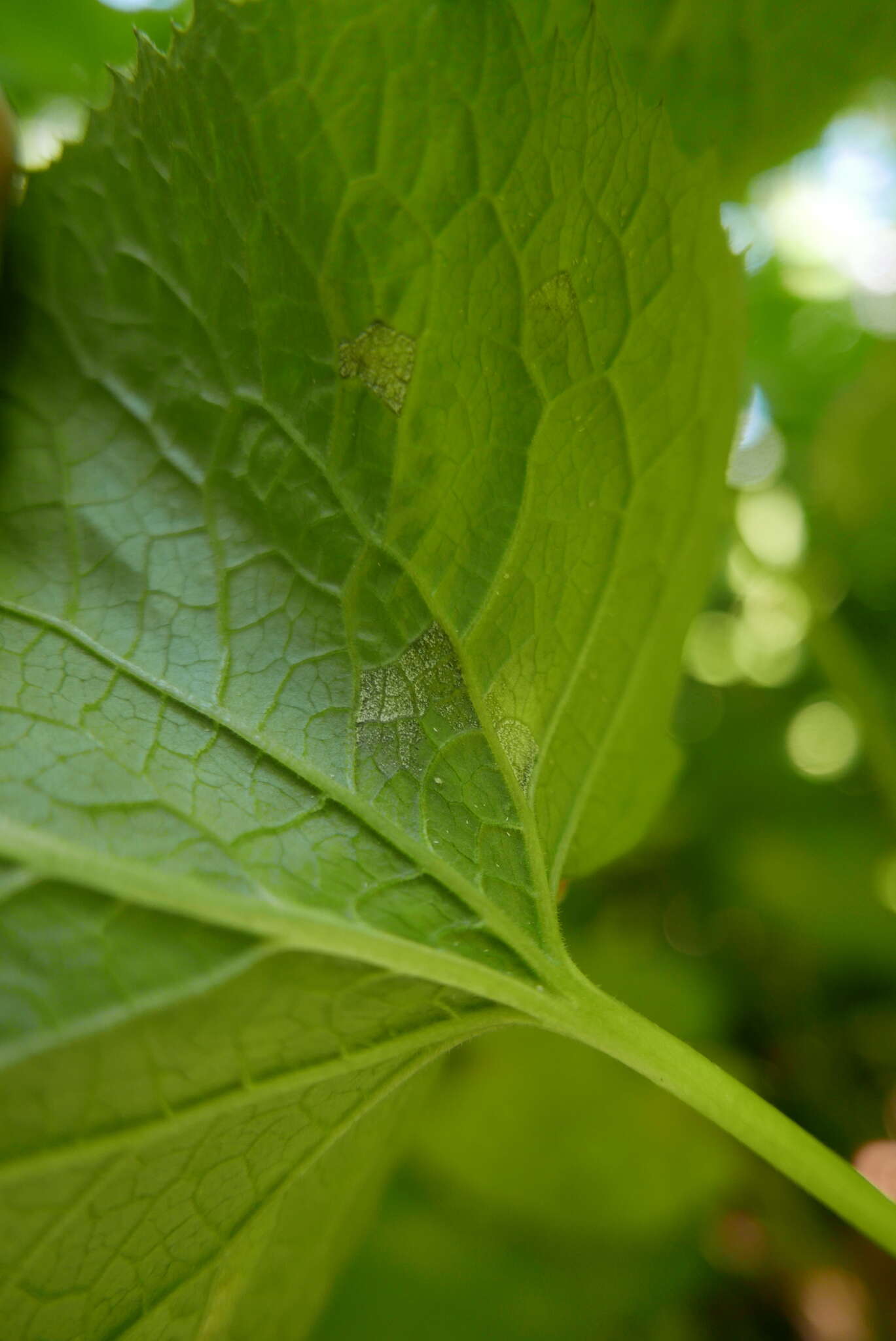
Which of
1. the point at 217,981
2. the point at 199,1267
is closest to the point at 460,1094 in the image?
the point at 199,1267

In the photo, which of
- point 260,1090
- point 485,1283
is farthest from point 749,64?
point 485,1283

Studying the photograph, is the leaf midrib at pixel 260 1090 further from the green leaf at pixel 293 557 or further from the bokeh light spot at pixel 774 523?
the bokeh light spot at pixel 774 523

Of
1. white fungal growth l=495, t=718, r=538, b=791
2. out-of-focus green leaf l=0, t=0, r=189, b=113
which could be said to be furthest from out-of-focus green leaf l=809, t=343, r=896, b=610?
out-of-focus green leaf l=0, t=0, r=189, b=113

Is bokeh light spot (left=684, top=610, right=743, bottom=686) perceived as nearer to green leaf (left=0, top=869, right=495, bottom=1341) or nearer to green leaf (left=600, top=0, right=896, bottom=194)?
green leaf (left=600, top=0, right=896, bottom=194)

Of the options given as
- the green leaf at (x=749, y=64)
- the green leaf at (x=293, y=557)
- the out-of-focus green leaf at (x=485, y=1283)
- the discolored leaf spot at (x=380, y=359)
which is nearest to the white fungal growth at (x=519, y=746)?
the green leaf at (x=293, y=557)

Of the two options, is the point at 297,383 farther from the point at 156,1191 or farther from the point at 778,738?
the point at 778,738

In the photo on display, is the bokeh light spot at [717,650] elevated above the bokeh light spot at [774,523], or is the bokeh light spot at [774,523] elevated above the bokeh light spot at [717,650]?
the bokeh light spot at [774,523]
